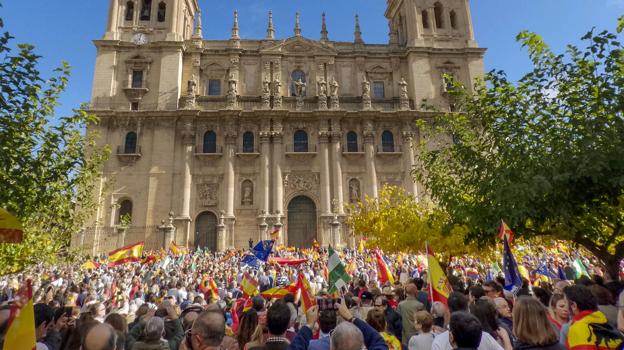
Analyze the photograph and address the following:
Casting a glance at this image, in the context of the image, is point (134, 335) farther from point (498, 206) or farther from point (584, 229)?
point (584, 229)

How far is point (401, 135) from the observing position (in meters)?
32.2

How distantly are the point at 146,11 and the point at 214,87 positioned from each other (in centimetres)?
946

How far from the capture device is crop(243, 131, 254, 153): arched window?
3126cm

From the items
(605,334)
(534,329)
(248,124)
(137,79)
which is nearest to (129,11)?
(137,79)

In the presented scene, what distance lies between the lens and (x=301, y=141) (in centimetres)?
3172

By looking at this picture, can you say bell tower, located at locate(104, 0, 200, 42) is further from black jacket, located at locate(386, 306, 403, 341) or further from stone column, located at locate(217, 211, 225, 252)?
black jacket, located at locate(386, 306, 403, 341)

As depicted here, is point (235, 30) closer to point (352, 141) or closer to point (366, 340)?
point (352, 141)

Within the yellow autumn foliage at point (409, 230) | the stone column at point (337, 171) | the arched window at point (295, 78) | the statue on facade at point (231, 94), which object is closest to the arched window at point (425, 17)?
the arched window at point (295, 78)

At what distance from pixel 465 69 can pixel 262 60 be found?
18.2 metres

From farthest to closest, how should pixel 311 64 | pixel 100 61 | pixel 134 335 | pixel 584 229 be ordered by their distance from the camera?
1. pixel 311 64
2. pixel 100 61
3. pixel 584 229
4. pixel 134 335

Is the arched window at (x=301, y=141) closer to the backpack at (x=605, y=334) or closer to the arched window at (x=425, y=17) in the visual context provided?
the arched window at (x=425, y=17)

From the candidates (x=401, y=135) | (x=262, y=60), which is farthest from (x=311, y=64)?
(x=401, y=135)

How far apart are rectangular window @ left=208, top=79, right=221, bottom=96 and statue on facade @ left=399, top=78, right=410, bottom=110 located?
15.6 m

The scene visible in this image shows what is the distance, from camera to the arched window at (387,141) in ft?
106
